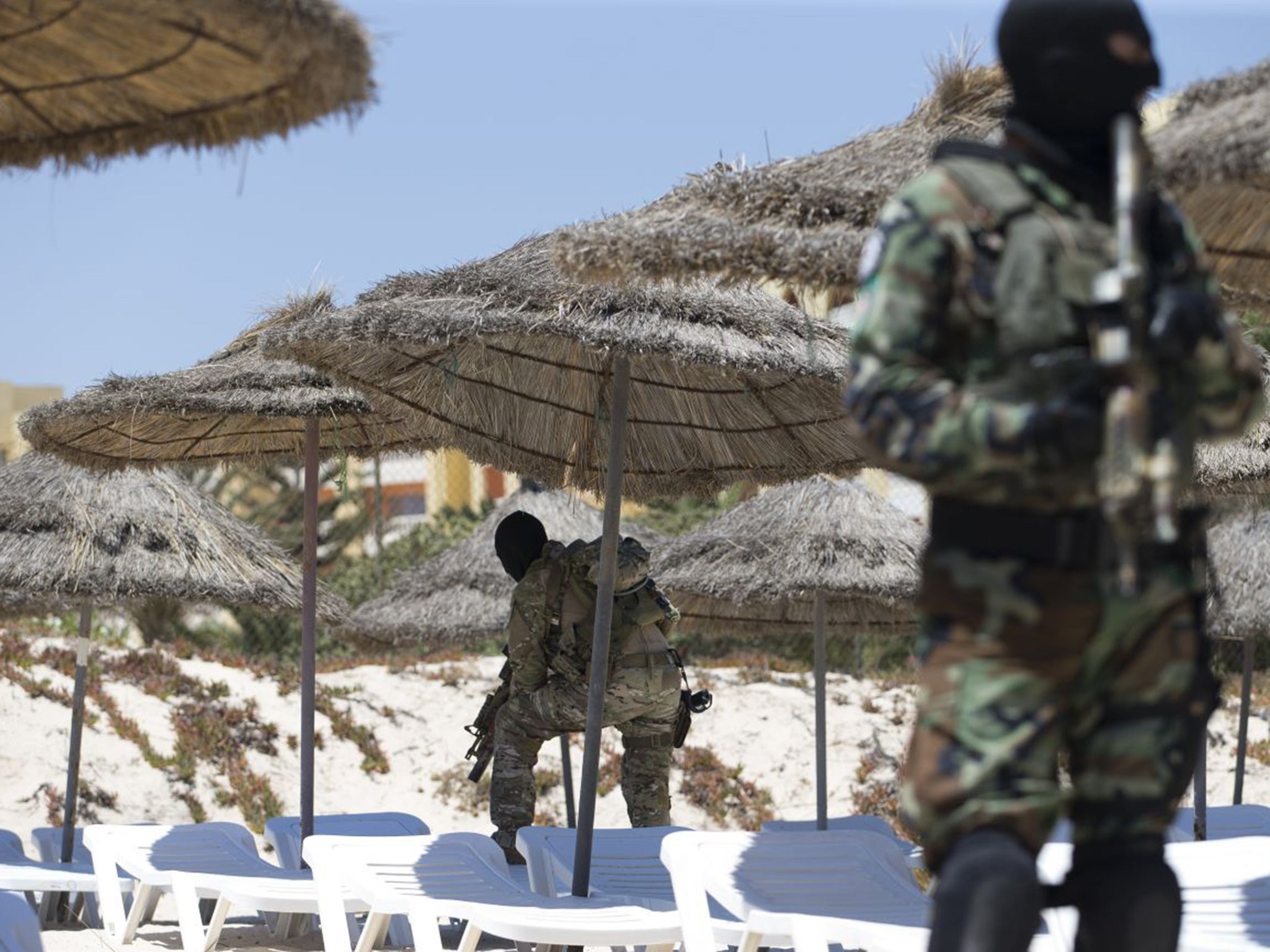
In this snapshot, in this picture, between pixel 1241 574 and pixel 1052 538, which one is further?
pixel 1241 574

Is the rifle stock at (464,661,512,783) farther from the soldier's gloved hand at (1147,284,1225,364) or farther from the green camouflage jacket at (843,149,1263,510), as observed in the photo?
the soldier's gloved hand at (1147,284,1225,364)

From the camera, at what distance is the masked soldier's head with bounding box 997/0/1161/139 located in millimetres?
2477

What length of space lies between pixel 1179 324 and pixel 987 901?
78 cm

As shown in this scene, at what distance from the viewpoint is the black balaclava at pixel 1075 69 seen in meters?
2.48

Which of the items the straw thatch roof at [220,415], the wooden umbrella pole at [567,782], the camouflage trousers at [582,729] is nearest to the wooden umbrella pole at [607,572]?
the straw thatch roof at [220,415]

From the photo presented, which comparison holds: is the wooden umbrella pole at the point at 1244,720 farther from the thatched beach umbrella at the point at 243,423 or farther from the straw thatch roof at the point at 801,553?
the thatched beach umbrella at the point at 243,423

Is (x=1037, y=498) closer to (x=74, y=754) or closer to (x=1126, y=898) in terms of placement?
(x=1126, y=898)

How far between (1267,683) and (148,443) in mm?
11849

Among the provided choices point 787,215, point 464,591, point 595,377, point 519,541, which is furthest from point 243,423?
point 464,591

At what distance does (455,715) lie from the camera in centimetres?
1612

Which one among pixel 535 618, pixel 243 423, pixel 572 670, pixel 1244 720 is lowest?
pixel 1244 720

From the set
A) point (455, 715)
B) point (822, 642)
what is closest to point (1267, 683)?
point (455, 715)

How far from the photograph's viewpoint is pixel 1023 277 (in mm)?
2426

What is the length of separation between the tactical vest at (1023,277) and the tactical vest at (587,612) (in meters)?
4.89
